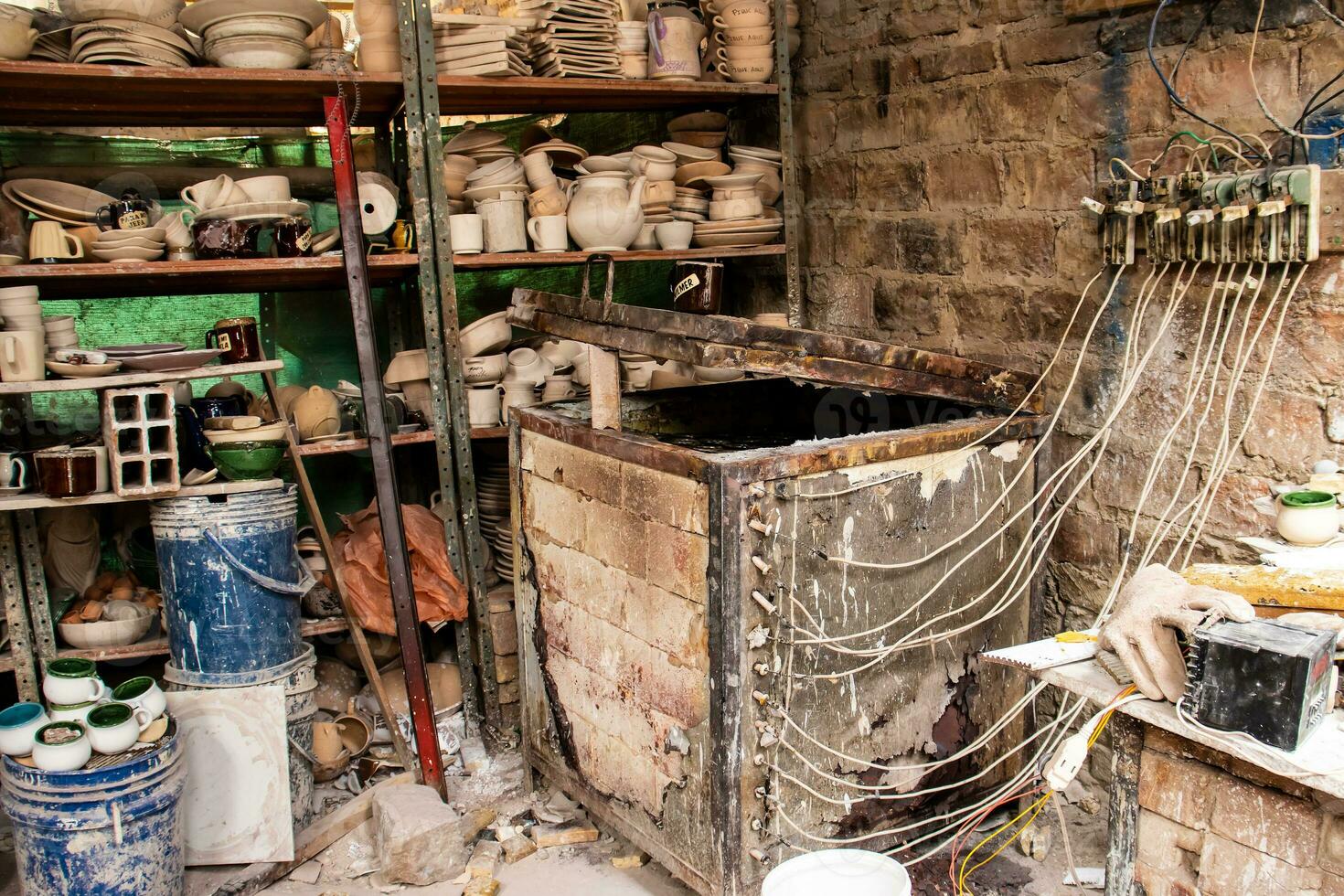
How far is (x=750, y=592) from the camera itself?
238cm

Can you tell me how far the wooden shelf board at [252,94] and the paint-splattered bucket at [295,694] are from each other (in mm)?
1725

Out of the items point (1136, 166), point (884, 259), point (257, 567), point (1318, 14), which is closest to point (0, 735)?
Result: point (257, 567)

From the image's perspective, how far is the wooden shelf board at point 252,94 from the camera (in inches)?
121

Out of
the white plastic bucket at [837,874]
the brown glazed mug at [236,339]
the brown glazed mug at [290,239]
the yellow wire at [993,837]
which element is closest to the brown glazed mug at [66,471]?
the brown glazed mug at [236,339]

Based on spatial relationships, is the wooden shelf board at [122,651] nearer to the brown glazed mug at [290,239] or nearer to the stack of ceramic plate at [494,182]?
the brown glazed mug at [290,239]

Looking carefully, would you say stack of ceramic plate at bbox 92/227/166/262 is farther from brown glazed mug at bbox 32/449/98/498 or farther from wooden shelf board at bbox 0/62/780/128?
brown glazed mug at bbox 32/449/98/498

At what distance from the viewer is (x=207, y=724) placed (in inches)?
122

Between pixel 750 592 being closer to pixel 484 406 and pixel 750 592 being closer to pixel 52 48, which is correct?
pixel 484 406

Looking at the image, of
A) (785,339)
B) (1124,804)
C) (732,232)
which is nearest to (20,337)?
(785,339)

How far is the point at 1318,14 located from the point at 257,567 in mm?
3082

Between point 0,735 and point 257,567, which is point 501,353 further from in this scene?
point 0,735

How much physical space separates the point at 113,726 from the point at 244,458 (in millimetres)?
869

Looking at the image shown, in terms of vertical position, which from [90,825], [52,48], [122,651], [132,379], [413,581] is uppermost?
[52,48]

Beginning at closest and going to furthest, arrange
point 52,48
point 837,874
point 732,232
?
point 837,874
point 52,48
point 732,232
